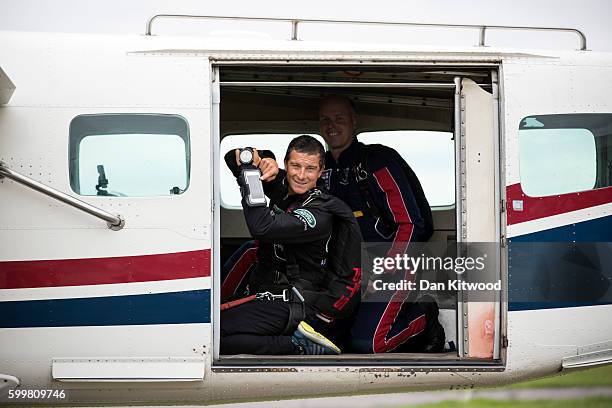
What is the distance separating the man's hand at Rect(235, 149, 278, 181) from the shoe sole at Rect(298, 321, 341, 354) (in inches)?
37.4

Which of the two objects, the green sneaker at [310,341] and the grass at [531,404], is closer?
the green sneaker at [310,341]

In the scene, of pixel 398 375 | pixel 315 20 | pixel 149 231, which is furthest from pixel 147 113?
pixel 398 375

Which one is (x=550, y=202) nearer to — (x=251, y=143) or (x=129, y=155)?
(x=129, y=155)

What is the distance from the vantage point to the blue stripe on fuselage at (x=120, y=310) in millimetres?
6125

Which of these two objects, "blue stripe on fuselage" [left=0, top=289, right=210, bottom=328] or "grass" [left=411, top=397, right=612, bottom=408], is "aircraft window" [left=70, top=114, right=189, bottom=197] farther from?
"grass" [left=411, top=397, right=612, bottom=408]

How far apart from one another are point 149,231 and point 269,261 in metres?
0.89

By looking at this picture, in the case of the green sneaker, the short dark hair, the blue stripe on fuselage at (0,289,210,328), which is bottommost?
the green sneaker

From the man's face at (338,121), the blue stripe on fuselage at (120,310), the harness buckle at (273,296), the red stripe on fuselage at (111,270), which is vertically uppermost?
the man's face at (338,121)

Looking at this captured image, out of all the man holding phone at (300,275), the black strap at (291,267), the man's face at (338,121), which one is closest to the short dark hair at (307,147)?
the man holding phone at (300,275)

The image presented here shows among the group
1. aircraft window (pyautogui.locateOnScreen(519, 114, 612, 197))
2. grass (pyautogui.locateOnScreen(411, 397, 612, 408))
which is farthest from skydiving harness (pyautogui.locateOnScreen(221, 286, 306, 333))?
grass (pyautogui.locateOnScreen(411, 397, 612, 408))

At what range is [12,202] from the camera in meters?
6.12

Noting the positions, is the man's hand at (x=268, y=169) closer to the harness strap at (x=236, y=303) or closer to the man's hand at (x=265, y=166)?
the man's hand at (x=265, y=166)

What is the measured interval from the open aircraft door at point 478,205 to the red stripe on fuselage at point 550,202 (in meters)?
0.09

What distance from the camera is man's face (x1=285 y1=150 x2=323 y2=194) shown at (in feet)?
21.4
